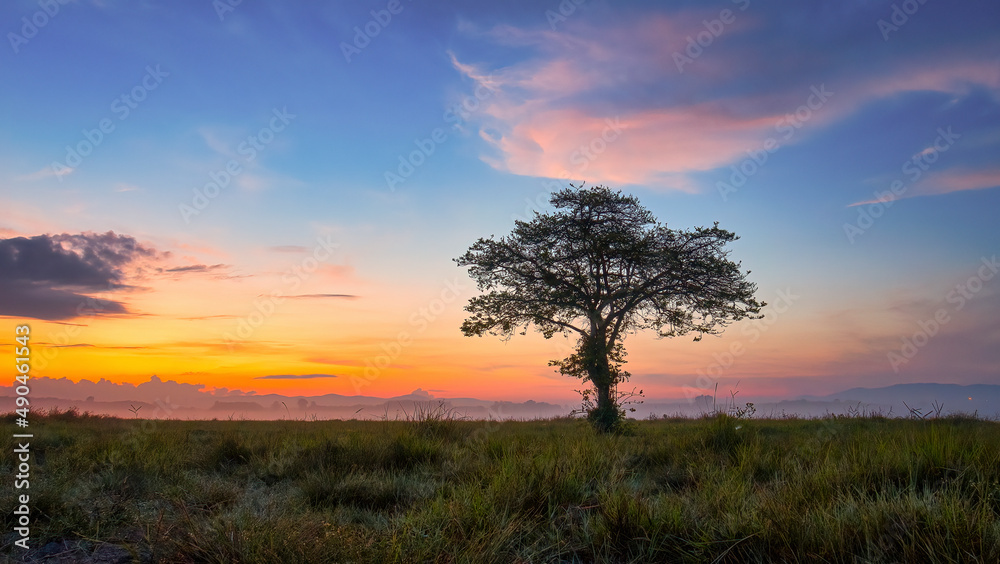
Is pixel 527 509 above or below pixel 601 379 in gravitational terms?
below

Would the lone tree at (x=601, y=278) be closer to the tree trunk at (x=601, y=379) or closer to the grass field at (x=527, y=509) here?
the tree trunk at (x=601, y=379)

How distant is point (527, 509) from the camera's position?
4258 mm

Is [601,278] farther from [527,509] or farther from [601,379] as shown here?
[527,509]

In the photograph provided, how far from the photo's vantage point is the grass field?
322 centimetres

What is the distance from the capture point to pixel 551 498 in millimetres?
4477

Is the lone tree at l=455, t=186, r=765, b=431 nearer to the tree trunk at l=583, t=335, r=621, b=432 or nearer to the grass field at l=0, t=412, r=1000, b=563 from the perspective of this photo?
the tree trunk at l=583, t=335, r=621, b=432

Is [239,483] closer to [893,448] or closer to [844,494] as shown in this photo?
[844,494]

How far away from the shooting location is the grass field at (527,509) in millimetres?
3219

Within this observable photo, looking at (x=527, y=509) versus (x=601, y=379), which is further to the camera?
(x=601, y=379)

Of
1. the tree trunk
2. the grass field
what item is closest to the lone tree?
the tree trunk

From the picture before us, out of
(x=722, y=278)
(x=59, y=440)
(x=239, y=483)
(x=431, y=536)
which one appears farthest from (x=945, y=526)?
(x=722, y=278)

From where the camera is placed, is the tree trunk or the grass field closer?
the grass field

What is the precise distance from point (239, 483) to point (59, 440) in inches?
295

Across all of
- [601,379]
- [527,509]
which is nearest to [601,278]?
[601,379]
